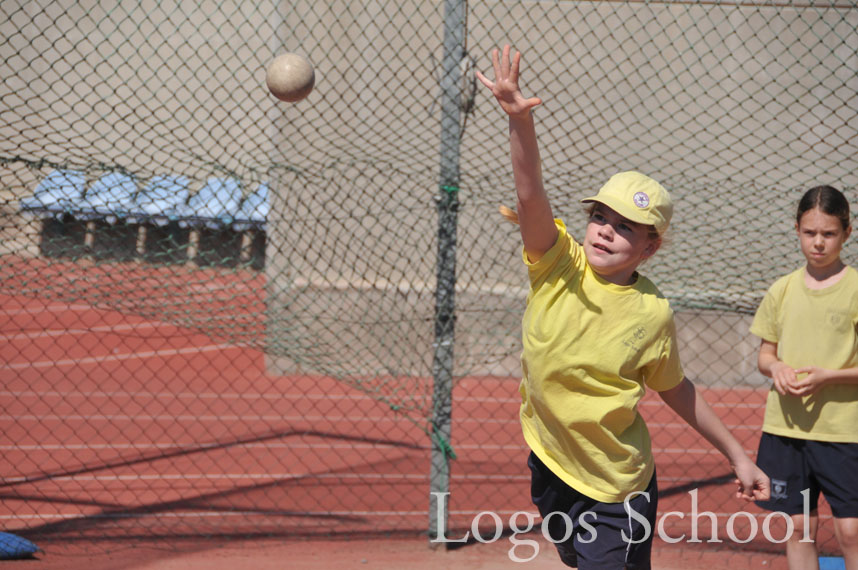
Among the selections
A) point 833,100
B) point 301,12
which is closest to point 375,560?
point 301,12

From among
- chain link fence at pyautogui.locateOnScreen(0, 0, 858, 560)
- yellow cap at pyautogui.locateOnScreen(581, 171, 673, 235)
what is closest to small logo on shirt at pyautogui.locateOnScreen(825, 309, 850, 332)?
yellow cap at pyautogui.locateOnScreen(581, 171, 673, 235)

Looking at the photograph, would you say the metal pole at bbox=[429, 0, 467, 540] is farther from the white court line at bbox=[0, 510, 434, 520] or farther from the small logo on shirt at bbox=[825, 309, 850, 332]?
the small logo on shirt at bbox=[825, 309, 850, 332]

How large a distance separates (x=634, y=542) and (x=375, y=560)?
1.96 m

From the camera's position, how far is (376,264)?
8.81 meters

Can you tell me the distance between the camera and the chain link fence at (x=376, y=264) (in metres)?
4.95

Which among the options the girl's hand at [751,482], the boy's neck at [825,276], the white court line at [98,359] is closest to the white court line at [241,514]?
the boy's neck at [825,276]

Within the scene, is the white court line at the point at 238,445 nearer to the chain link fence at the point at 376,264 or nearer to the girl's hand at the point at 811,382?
the chain link fence at the point at 376,264

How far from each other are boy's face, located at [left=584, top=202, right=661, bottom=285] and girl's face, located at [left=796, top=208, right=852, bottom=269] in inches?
46.7

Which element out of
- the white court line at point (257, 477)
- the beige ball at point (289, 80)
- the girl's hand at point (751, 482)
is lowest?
the white court line at point (257, 477)

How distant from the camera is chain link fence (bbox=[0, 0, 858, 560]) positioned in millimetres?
4945

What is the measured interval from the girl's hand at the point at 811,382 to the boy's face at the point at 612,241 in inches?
45.1

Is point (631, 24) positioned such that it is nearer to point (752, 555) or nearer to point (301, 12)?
point (301, 12)

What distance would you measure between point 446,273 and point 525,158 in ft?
7.37

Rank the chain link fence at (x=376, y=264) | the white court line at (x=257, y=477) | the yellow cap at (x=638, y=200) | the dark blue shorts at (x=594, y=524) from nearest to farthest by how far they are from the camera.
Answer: the yellow cap at (x=638, y=200) < the dark blue shorts at (x=594, y=524) < the chain link fence at (x=376, y=264) < the white court line at (x=257, y=477)
